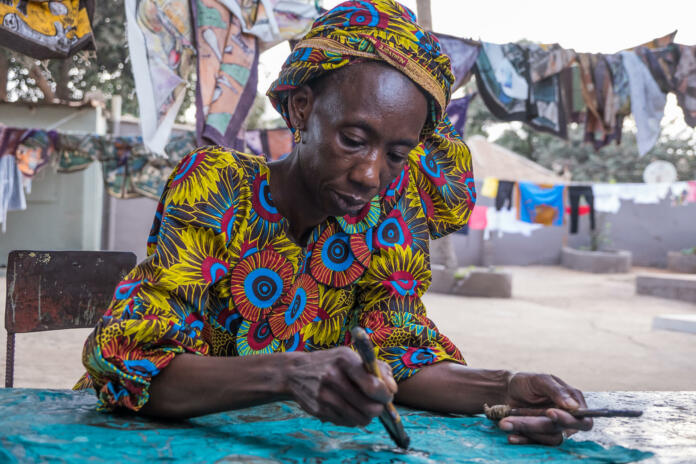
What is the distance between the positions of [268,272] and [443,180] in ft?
2.05

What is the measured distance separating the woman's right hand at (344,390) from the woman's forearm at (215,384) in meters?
0.07

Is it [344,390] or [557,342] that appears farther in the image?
[557,342]

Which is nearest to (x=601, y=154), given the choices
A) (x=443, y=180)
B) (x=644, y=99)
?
(x=644, y=99)

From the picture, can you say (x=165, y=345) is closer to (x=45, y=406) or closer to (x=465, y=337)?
(x=45, y=406)

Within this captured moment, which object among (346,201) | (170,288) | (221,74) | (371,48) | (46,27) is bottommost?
(170,288)

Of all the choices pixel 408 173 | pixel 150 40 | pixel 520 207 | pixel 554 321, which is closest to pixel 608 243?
pixel 520 207

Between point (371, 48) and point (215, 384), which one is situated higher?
point (371, 48)

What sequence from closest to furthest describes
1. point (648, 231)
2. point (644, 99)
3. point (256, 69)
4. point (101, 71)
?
point (256, 69) → point (644, 99) → point (101, 71) → point (648, 231)

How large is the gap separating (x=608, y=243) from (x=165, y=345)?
17806 mm

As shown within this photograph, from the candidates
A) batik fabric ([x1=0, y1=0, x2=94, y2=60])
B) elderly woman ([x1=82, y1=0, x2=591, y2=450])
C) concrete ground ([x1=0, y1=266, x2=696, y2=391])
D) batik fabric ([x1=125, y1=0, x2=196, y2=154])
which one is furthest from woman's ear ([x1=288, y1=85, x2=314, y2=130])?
concrete ground ([x1=0, y1=266, x2=696, y2=391])

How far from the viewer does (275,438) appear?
1.18 metres

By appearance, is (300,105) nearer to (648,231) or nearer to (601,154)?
(648,231)

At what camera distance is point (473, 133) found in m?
23.8

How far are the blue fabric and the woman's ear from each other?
10029 mm
